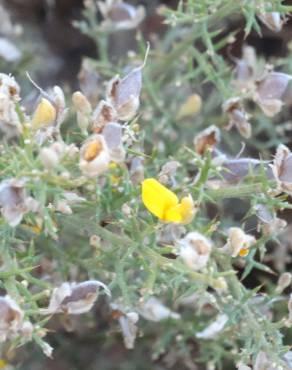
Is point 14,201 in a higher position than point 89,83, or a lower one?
higher

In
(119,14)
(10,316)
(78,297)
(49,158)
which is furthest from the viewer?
(119,14)

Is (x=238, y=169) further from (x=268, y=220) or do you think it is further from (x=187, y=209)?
(x=187, y=209)

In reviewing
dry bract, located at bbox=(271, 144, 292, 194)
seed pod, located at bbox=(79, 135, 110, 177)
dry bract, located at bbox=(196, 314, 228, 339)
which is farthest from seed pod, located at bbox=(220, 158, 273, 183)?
seed pod, located at bbox=(79, 135, 110, 177)

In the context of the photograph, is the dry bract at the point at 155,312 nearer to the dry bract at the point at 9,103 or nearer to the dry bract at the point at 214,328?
the dry bract at the point at 214,328

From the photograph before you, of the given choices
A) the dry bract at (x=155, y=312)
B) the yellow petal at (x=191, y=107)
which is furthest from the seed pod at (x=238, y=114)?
the dry bract at (x=155, y=312)

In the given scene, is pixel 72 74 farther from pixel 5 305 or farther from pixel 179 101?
pixel 5 305

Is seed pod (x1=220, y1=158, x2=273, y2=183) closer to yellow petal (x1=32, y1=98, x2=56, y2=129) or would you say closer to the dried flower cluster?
the dried flower cluster

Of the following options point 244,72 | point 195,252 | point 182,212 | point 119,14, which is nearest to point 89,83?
point 119,14

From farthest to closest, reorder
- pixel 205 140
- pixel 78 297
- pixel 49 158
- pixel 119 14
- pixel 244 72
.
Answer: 1. pixel 119 14
2. pixel 244 72
3. pixel 205 140
4. pixel 78 297
5. pixel 49 158
